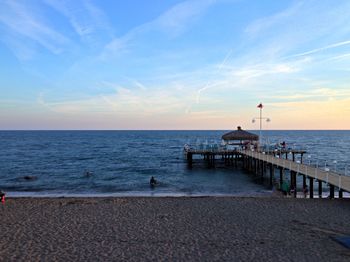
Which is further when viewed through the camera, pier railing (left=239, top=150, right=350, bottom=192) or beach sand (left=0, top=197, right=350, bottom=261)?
pier railing (left=239, top=150, right=350, bottom=192)

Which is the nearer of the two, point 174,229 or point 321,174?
point 174,229

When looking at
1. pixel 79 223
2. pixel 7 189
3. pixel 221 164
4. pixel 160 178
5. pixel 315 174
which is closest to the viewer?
pixel 79 223

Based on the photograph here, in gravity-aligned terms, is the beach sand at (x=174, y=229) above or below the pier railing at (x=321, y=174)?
below

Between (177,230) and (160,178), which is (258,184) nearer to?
(160,178)

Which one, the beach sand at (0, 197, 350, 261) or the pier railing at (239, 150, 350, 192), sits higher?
the pier railing at (239, 150, 350, 192)

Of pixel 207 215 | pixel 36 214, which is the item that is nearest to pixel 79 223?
pixel 36 214

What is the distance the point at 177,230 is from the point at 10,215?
724 cm

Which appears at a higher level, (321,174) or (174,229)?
(321,174)

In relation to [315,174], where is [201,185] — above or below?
below

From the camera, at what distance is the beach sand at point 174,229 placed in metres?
9.52

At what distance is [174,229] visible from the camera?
39.2ft

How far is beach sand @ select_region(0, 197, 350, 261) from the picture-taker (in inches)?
375

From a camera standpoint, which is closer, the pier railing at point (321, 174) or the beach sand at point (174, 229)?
the beach sand at point (174, 229)

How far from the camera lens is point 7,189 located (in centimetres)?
2527
